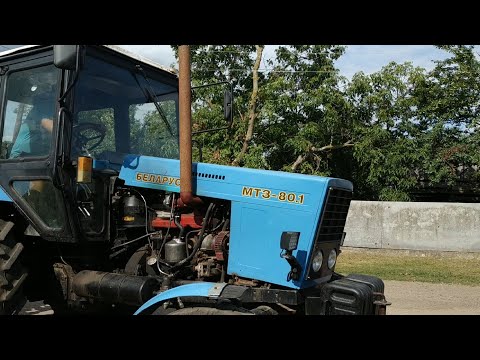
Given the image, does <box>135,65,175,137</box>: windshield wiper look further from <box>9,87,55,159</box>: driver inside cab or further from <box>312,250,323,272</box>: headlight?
<box>312,250,323,272</box>: headlight

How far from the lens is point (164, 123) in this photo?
17.3 ft

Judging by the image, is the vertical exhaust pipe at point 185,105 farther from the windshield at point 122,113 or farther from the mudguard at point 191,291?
the windshield at point 122,113

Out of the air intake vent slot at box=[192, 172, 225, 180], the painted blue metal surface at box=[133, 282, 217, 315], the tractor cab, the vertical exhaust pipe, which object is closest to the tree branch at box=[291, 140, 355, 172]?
the tractor cab

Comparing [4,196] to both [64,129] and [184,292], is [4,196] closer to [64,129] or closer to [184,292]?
[64,129]

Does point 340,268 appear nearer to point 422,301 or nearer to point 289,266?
point 422,301

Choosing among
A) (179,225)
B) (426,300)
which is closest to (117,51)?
(179,225)

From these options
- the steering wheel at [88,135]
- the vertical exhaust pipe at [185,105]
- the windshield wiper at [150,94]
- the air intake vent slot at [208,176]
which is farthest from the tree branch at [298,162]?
the vertical exhaust pipe at [185,105]

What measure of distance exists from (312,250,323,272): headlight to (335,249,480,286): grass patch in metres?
5.53

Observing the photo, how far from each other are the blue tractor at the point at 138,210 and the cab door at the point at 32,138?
12mm

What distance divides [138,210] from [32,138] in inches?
45.6

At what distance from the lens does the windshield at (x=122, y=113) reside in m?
4.61

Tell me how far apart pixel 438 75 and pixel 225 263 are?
13111mm

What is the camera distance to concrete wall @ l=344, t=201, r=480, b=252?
11703mm

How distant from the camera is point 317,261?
13.3 feet
